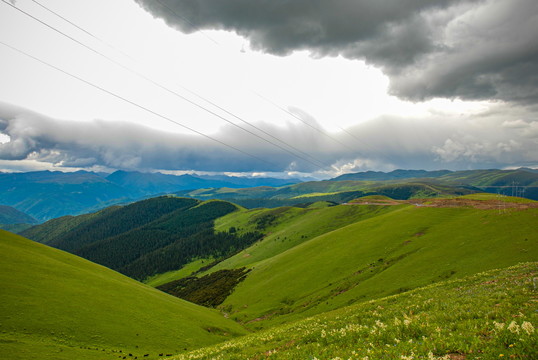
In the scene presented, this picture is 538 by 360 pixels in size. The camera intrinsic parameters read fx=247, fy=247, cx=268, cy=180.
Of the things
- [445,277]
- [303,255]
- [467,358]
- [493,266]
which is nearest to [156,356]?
[467,358]

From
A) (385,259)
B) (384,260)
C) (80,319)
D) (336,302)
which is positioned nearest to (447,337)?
(80,319)

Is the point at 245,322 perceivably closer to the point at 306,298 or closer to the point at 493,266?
the point at 306,298

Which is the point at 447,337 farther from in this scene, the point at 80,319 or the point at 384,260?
the point at 384,260

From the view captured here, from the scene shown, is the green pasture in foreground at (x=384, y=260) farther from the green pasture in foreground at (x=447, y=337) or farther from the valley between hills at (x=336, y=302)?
the green pasture in foreground at (x=447, y=337)

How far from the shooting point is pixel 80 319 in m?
30.4

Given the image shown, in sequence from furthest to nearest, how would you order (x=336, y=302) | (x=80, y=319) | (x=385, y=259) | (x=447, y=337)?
(x=385, y=259) → (x=336, y=302) → (x=80, y=319) → (x=447, y=337)

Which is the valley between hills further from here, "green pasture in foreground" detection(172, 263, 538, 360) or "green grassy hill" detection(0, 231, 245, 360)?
"green grassy hill" detection(0, 231, 245, 360)

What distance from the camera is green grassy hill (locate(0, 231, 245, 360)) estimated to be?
82.1ft

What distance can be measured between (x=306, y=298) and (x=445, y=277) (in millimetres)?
29473

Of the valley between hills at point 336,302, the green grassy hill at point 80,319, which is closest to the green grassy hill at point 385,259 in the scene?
the valley between hills at point 336,302

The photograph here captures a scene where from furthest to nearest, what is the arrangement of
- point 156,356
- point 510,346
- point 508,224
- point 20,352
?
point 508,224 < point 156,356 < point 20,352 < point 510,346

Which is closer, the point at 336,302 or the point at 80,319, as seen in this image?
the point at 80,319

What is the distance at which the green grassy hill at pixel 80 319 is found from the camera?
25.0 meters

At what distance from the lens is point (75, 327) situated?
94.2 ft
